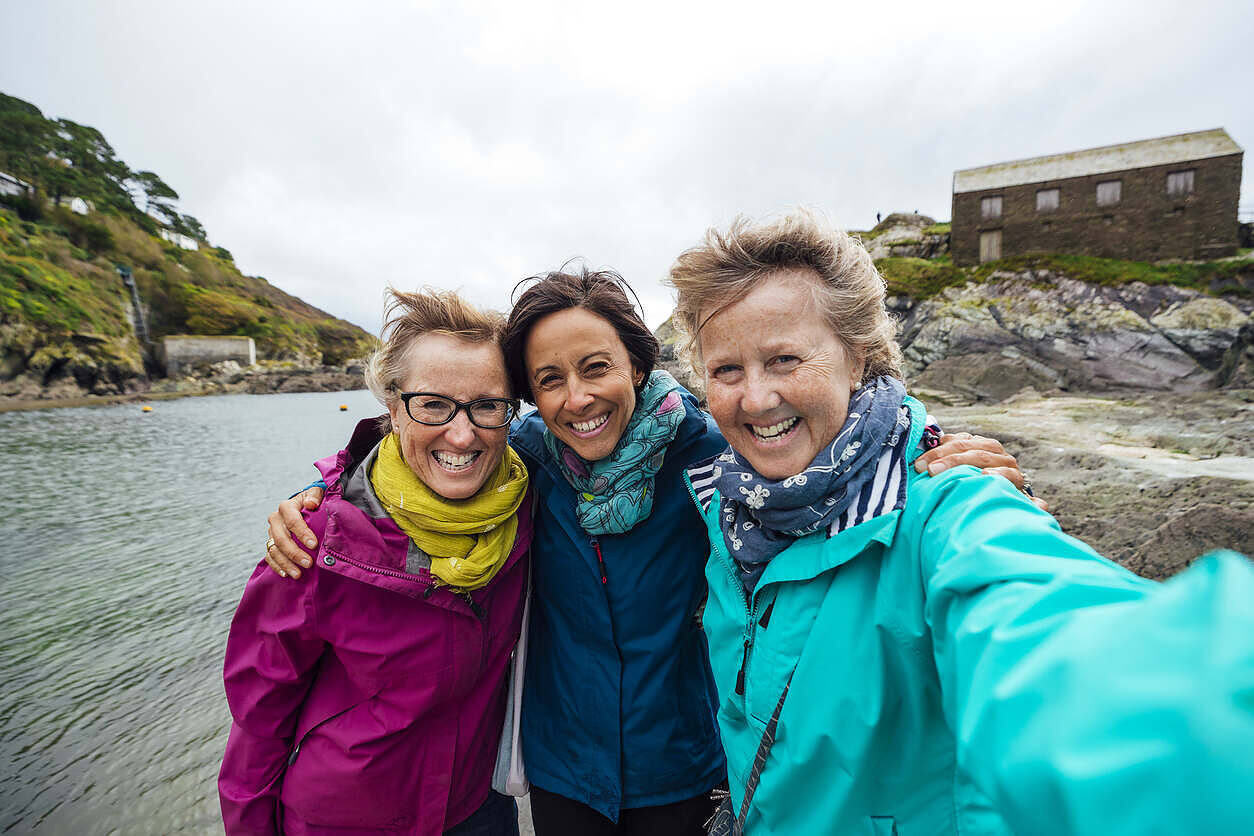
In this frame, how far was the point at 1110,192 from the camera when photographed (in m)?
26.9

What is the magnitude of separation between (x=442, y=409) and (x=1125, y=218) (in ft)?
125

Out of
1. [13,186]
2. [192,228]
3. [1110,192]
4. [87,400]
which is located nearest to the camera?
[1110,192]

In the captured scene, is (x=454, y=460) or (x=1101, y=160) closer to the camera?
(x=454, y=460)

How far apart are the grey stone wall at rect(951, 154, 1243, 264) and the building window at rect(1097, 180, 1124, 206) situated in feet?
0.46

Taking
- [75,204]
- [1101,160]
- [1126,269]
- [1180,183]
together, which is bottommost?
[1126,269]

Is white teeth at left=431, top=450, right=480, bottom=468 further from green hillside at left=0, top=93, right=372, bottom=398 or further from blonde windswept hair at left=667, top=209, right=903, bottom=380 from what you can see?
green hillside at left=0, top=93, right=372, bottom=398

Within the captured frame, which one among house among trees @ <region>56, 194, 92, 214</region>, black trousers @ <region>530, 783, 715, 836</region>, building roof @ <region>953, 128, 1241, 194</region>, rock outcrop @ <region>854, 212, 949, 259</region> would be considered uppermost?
house among trees @ <region>56, 194, 92, 214</region>

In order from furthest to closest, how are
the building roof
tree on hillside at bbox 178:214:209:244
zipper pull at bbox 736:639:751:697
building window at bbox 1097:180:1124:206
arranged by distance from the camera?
tree on hillside at bbox 178:214:209:244
building window at bbox 1097:180:1124:206
the building roof
zipper pull at bbox 736:639:751:697

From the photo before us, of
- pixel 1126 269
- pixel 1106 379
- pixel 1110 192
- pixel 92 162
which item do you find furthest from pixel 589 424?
pixel 92 162

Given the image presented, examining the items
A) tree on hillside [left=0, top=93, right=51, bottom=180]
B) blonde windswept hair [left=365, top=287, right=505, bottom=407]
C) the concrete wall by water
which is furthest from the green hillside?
blonde windswept hair [left=365, top=287, right=505, bottom=407]

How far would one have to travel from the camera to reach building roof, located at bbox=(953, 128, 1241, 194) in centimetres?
2612

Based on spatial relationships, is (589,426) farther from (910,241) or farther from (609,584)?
(910,241)

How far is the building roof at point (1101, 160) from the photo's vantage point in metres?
26.1

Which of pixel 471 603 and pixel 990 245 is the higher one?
pixel 990 245
